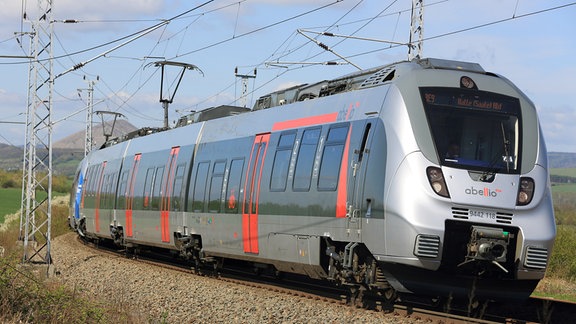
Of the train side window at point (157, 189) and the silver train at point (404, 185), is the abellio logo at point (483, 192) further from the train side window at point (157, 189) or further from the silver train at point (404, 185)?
the train side window at point (157, 189)

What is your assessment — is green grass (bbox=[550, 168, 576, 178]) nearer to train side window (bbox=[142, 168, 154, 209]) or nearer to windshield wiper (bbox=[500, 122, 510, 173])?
train side window (bbox=[142, 168, 154, 209])

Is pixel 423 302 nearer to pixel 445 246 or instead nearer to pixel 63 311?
pixel 445 246

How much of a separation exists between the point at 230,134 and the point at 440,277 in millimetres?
7806

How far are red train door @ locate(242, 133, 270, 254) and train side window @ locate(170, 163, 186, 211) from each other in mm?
4379

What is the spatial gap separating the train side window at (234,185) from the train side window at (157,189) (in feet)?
17.7

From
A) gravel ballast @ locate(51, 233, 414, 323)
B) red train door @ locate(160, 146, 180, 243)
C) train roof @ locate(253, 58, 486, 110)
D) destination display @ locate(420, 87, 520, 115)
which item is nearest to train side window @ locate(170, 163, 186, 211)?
red train door @ locate(160, 146, 180, 243)

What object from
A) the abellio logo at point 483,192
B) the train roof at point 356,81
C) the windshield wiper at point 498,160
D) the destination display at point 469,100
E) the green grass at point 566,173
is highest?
the green grass at point 566,173

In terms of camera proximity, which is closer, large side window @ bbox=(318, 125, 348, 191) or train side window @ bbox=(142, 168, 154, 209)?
large side window @ bbox=(318, 125, 348, 191)

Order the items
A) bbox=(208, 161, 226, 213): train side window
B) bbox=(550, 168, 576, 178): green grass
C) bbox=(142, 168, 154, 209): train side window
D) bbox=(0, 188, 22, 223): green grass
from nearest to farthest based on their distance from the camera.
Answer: bbox=(208, 161, 226, 213): train side window → bbox=(142, 168, 154, 209): train side window → bbox=(0, 188, 22, 223): green grass → bbox=(550, 168, 576, 178): green grass

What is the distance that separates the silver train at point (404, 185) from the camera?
39.4ft

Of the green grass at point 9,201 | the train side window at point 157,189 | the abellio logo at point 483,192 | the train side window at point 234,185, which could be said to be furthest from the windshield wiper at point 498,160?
the green grass at point 9,201

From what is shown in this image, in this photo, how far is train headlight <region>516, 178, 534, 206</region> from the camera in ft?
40.2

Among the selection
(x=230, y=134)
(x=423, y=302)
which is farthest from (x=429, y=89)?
(x=230, y=134)

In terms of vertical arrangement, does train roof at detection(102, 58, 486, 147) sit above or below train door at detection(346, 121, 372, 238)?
above
